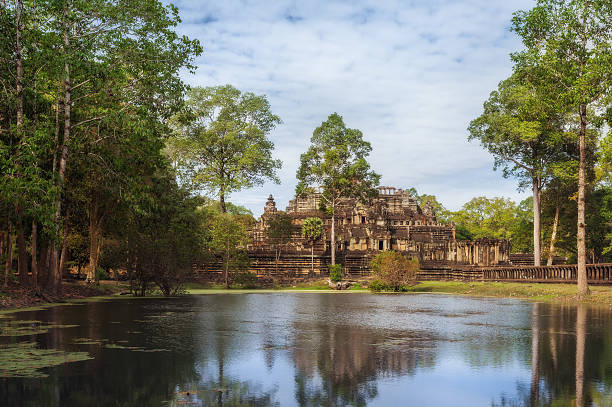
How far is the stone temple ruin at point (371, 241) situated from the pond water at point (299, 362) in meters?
33.2

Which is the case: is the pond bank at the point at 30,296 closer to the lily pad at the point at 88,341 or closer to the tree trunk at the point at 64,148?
the tree trunk at the point at 64,148

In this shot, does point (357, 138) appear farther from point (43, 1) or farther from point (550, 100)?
point (43, 1)

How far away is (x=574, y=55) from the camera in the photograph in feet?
77.3

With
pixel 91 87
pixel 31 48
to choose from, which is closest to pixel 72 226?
pixel 91 87

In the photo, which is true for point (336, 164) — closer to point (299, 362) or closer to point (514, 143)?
point (514, 143)

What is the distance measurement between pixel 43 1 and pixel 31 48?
6.45 feet

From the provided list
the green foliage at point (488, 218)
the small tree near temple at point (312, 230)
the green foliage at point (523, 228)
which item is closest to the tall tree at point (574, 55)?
the green foliage at point (523, 228)

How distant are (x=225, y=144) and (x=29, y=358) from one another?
1721 inches

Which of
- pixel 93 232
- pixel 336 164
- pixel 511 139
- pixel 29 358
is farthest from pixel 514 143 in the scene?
pixel 29 358

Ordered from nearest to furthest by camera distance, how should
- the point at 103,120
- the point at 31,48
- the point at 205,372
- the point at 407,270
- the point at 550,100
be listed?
the point at 205,372, the point at 31,48, the point at 103,120, the point at 550,100, the point at 407,270

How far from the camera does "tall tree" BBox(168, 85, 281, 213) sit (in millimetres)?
48938

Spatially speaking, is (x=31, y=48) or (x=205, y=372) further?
(x=31, y=48)

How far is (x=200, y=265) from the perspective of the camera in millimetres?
41594

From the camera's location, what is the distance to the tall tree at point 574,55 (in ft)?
72.8
